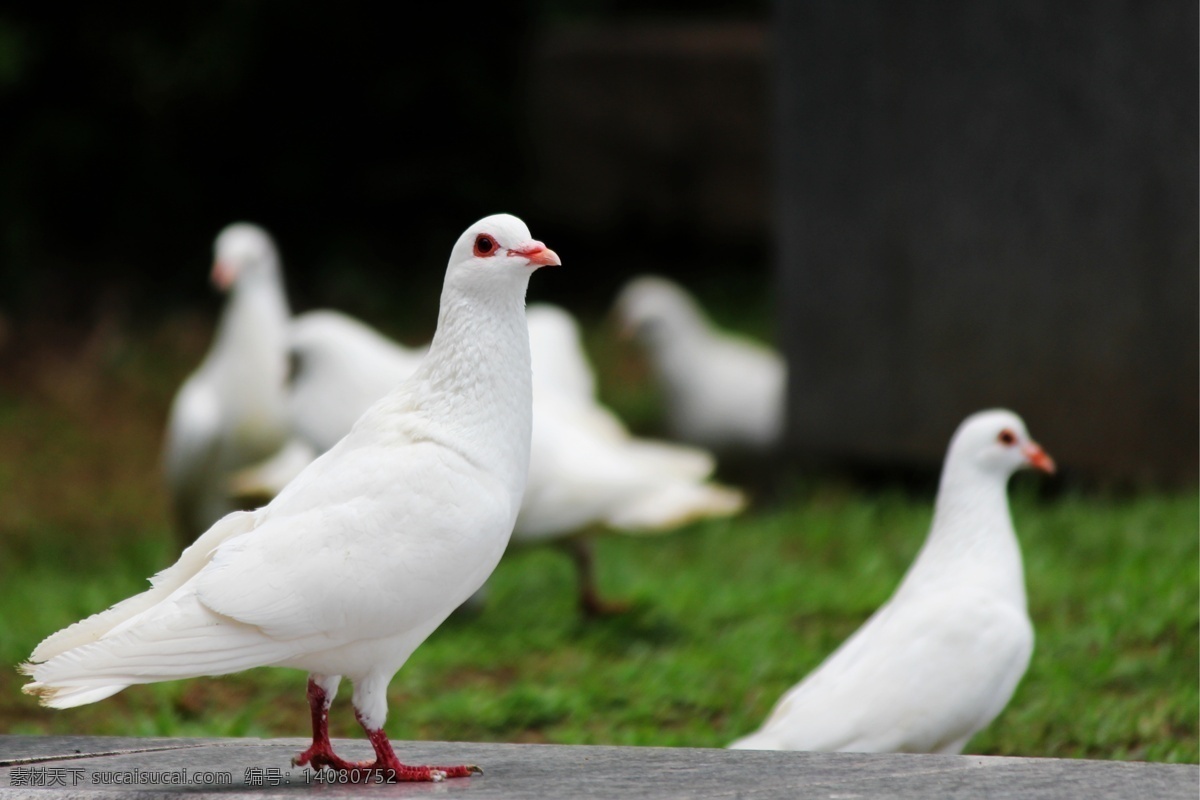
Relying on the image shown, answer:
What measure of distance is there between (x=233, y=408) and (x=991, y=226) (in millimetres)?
3617

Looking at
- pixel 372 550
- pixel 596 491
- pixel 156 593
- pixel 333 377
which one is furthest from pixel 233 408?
pixel 372 550

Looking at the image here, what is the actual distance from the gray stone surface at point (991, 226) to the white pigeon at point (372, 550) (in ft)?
15.2

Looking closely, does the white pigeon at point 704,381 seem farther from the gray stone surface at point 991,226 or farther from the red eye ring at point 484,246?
the red eye ring at point 484,246

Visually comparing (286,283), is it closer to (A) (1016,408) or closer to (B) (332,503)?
(A) (1016,408)

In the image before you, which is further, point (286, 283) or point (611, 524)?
point (286, 283)

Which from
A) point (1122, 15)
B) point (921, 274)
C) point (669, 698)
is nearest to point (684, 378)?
point (921, 274)

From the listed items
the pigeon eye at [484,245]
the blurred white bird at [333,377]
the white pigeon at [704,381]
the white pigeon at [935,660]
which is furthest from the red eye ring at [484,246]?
the white pigeon at [704,381]

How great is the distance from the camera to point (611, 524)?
550cm

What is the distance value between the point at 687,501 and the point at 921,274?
2.59 metres

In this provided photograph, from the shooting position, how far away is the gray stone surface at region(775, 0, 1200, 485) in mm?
6730

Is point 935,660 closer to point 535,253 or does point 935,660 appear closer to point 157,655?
point 535,253

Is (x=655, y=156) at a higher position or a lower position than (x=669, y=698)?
higher

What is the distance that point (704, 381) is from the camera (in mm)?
8961

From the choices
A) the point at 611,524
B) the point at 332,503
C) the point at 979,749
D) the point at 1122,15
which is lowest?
the point at 979,749
